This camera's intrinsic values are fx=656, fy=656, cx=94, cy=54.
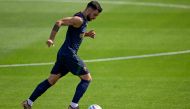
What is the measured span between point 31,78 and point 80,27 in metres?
3.92

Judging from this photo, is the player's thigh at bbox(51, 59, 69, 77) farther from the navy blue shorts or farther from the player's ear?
the player's ear

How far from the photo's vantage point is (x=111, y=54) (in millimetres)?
19297

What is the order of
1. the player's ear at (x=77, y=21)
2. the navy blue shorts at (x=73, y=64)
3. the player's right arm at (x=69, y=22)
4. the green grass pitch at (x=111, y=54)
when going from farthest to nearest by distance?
the green grass pitch at (x=111, y=54), the navy blue shorts at (x=73, y=64), the player's ear at (x=77, y=21), the player's right arm at (x=69, y=22)

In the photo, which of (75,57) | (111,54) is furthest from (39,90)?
(111,54)

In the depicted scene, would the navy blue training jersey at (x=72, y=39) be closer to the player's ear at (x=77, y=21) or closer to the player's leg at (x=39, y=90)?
the player's ear at (x=77, y=21)

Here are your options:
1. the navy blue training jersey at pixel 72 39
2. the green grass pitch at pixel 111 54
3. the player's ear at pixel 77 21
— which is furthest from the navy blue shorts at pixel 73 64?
the green grass pitch at pixel 111 54

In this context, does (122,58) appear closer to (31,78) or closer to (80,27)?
(31,78)

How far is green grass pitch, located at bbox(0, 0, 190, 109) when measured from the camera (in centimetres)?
1475

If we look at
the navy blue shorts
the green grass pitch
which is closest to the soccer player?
the navy blue shorts

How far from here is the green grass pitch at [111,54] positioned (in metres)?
14.8

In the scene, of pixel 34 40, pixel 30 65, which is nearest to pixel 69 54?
pixel 30 65

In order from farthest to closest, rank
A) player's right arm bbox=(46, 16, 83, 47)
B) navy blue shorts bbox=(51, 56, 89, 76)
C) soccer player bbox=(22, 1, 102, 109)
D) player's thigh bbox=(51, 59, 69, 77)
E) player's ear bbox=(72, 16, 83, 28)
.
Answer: player's thigh bbox=(51, 59, 69, 77)
navy blue shorts bbox=(51, 56, 89, 76)
soccer player bbox=(22, 1, 102, 109)
player's ear bbox=(72, 16, 83, 28)
player's right arm bbox=(46, 16, 83, 47)

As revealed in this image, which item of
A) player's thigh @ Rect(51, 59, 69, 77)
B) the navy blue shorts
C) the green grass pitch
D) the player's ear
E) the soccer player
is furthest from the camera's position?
the green grass pitch

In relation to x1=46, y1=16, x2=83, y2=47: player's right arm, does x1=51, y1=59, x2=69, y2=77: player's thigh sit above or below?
below
